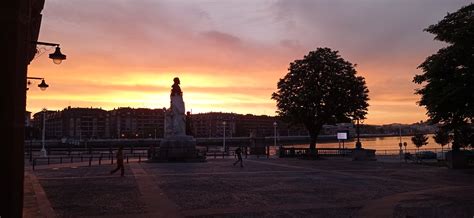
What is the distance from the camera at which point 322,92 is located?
44156 millimetres

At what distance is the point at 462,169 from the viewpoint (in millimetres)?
29125

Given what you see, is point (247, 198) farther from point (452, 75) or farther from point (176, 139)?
point (176, 139)

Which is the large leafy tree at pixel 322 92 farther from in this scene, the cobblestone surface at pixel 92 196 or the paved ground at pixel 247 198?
the cobblestone surface at pixel 92 196

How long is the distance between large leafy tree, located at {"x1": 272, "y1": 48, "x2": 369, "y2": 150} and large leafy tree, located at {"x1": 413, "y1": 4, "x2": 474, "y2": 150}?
13.8 meters

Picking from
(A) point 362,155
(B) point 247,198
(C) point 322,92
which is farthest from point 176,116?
(B) point 247,198

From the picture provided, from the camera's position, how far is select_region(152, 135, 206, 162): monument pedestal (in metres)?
39.1

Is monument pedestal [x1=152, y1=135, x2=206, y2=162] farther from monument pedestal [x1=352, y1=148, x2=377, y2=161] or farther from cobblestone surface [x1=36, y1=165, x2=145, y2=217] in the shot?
cobblestone surface [x1=36, y1=165, x2=145, y2=217]

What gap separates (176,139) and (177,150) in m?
0.99

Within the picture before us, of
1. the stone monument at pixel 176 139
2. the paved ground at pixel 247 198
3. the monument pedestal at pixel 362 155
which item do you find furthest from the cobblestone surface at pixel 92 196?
the monument pedestal at pixel 362 155

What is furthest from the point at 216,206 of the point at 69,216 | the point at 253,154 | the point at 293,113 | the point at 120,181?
the point at 253,154

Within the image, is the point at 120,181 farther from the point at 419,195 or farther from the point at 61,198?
the point at 419,195

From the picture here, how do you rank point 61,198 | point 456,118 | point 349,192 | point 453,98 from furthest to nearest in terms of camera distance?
point 456,118, point 453,98, point 349,192, point 61,198

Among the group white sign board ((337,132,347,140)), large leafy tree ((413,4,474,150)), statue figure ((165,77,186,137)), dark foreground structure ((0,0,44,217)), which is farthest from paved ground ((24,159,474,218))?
white sign board ((337,132,347,140))

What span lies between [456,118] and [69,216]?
2467 cm
